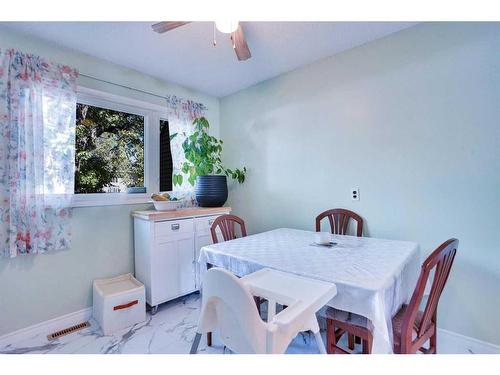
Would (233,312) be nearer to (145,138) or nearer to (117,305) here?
(117,305)

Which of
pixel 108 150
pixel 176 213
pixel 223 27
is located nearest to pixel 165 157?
A: pixel 108 150

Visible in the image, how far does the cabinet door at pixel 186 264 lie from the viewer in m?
2.33

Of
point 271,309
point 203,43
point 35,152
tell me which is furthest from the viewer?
point 203,43

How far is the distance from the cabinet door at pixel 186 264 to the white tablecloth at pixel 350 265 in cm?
73

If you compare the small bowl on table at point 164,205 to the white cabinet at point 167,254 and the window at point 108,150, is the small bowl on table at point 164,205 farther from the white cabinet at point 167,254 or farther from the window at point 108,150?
the window at point 108,150

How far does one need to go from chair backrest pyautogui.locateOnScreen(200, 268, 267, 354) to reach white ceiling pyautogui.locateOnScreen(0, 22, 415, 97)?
5.83 feet

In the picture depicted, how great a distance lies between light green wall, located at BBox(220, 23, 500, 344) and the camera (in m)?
1.62

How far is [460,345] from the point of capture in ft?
5.53

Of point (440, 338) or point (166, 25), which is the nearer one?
point (166, 25)

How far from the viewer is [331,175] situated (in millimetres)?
2299

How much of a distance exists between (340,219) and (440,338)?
1058 mm

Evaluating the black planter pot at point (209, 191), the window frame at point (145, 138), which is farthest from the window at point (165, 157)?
the black planter pot at point (209, 191)

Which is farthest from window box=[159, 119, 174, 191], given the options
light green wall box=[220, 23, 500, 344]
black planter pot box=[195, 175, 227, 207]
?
light green wall box=[220, 23, 500, 344]

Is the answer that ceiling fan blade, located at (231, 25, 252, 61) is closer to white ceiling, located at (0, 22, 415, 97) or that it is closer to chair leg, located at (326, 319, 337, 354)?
white ceiling, located at (0, 22, 415, 97)
